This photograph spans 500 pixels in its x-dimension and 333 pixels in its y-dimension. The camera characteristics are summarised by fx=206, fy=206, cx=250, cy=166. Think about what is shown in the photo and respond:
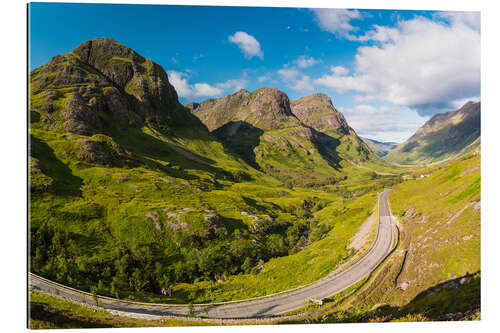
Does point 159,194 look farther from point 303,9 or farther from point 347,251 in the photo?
point 303,9

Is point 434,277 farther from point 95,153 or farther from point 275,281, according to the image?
point 95,153

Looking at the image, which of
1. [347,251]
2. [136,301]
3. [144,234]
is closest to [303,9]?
[347,251]

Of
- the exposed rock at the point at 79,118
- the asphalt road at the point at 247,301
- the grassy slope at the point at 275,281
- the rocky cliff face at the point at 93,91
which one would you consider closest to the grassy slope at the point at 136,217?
the grassy slope at the point at 275,281

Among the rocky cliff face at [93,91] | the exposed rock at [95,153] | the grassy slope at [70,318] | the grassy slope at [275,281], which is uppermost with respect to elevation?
the rocky cliff face at [93,91]

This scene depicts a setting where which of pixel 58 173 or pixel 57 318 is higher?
pixel 58 173

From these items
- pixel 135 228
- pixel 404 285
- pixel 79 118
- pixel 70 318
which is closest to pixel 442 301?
pixel 404 285

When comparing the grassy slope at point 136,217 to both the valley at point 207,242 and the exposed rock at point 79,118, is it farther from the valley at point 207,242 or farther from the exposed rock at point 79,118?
the exposed rock at point 79,118
